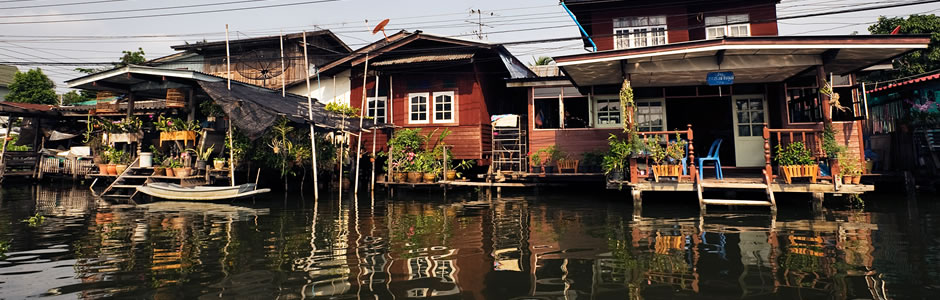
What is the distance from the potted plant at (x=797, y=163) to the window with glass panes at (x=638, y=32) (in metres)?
6.24

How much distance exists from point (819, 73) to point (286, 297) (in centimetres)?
1210

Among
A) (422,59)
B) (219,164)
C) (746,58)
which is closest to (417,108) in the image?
(422,59)

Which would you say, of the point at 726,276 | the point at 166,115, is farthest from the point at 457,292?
the point at 166,115

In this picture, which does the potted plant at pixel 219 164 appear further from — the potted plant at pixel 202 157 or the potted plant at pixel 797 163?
the potted plant at pixel 797 163

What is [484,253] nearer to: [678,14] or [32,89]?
[678,14]

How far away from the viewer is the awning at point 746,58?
30.6 ft

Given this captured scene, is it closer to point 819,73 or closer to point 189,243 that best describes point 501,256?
point 189,243

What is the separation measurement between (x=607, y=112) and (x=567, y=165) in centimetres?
226

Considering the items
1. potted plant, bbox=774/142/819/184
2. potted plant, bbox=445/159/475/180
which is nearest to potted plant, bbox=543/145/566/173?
potted plant, bbox=445/159/475/180

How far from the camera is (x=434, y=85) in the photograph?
1719 cm

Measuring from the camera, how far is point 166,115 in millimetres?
18578

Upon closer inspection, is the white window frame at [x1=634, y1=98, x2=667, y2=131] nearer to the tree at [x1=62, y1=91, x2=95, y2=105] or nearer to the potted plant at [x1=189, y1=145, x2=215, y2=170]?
the potted plant at [x1=189, y1=145, x2=215, y2=170]

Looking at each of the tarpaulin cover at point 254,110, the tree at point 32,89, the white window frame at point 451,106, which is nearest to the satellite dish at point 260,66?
the tarpaulin cover at point 254,110

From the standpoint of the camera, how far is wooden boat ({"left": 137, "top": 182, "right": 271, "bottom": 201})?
Result: 40.5 ft
